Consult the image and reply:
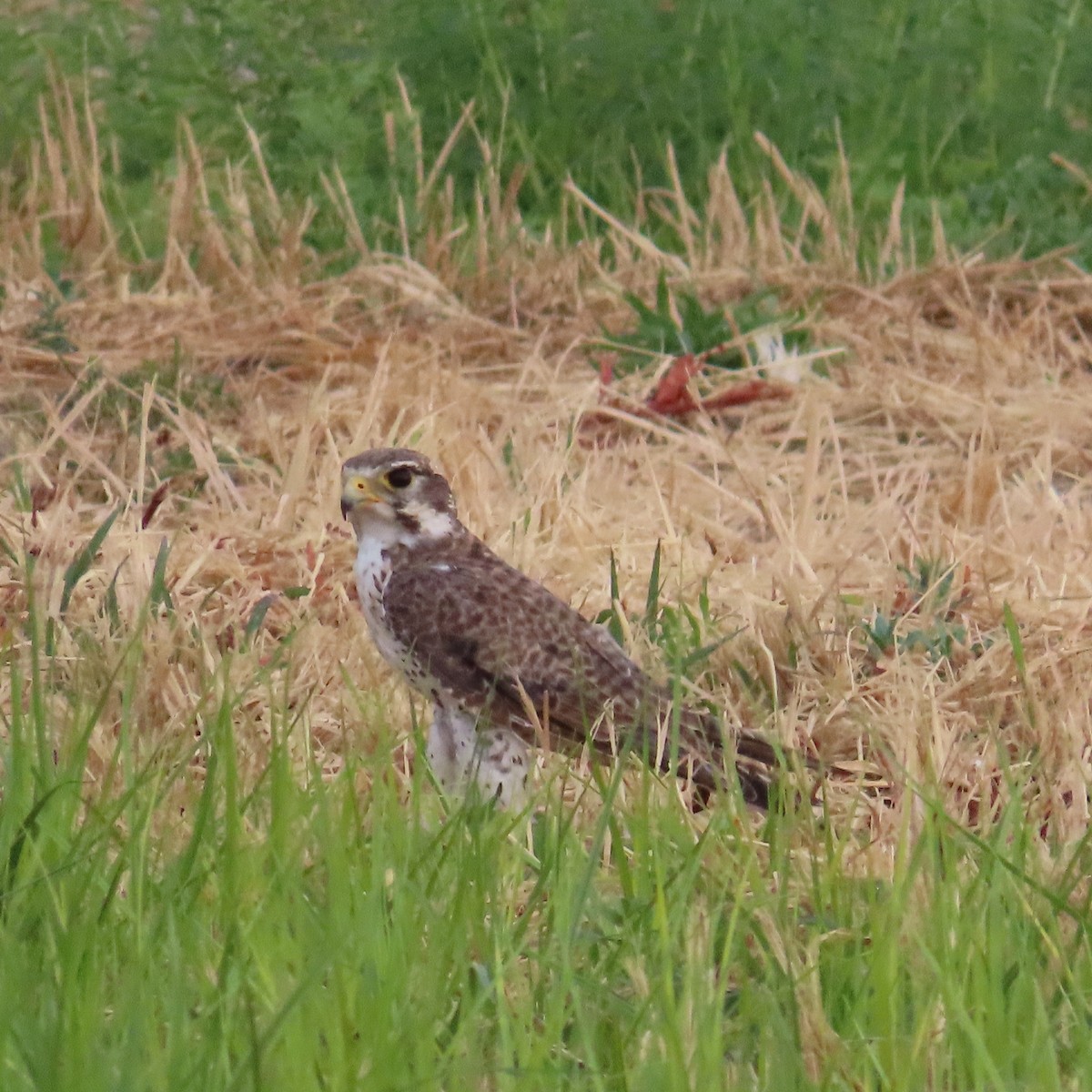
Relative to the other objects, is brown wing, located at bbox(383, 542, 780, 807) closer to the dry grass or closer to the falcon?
the falcon

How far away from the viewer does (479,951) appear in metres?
3.42

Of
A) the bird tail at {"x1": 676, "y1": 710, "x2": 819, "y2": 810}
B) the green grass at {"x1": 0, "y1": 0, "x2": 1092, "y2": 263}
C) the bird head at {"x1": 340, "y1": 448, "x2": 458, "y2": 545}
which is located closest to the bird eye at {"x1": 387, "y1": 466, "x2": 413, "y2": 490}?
the bird head at {"x1": 340, "y1": 448, "x2": 458, "y2": 545}

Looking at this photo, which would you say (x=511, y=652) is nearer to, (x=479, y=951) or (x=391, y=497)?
(x=391, y=497)

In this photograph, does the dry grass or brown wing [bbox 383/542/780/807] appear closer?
brown wing [bbox 383/542/780/807]

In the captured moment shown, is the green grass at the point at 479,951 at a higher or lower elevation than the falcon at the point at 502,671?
higher

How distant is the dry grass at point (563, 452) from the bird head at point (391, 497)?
0.34 m

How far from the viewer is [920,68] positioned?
30.6ft

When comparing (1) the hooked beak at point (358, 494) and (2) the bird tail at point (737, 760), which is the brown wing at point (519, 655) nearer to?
(2) the bird tail at point (737, 760)

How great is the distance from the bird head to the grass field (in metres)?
0.35

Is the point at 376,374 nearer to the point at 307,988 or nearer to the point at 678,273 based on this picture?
the point at 678,273

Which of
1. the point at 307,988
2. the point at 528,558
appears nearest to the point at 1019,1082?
the point at 307,988

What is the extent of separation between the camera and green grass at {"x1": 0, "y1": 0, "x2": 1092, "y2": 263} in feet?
29.4

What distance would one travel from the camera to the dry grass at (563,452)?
5.02m

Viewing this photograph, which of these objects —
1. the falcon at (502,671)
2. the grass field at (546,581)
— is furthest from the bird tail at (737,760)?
the grass field at (546,581)
